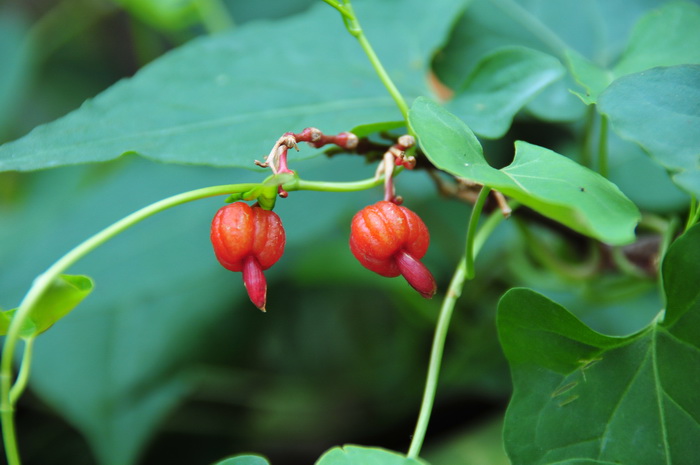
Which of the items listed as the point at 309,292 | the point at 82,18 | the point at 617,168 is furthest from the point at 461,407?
the point at 82,18

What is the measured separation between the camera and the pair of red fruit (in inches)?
17.3

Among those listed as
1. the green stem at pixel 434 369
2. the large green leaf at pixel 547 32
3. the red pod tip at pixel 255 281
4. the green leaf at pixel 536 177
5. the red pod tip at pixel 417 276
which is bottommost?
the green stem at pixel 434 369

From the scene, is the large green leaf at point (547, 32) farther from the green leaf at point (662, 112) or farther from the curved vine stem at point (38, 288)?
the curved vine stem at point (38, 288)

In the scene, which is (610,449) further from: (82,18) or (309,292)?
(82,18)

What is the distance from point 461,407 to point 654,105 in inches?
30.8

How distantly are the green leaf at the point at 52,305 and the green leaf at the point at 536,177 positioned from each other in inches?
10.7

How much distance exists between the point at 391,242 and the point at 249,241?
99mm

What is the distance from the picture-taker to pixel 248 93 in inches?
27.5

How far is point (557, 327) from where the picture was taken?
49 centimetres

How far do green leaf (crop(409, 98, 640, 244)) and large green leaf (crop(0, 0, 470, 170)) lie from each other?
18 centimetres

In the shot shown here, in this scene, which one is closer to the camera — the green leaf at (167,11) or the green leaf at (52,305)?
the green leaf at (52,305)

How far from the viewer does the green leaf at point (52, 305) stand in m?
0.45

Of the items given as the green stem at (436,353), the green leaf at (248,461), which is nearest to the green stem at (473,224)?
the green stem at (436,353)

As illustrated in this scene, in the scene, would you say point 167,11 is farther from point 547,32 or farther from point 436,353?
point 436,353
